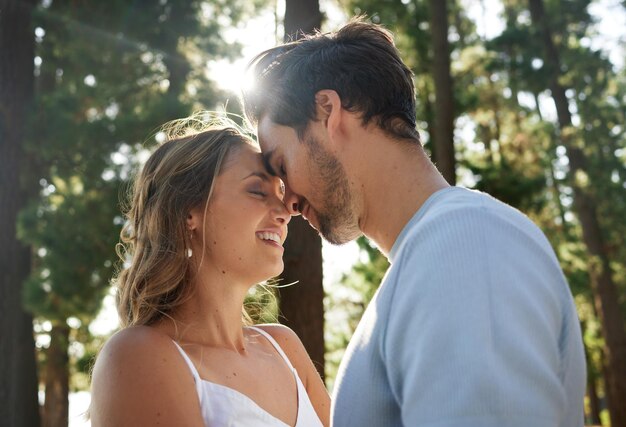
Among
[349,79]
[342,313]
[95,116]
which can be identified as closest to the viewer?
[349,79]

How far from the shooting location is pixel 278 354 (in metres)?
3.38

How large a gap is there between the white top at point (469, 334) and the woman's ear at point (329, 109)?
1.74ft

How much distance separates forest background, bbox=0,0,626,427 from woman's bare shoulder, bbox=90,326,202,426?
2697 mm

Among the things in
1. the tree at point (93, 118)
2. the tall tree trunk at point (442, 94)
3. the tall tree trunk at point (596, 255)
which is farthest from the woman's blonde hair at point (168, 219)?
the tall tree trunk at point (596, 255)

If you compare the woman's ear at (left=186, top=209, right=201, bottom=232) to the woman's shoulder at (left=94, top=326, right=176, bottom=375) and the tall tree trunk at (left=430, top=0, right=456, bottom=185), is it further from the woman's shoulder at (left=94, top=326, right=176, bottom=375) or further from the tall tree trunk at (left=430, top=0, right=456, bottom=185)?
the tall tree trunk at (left=430, top=0, right=456, bottom=185)

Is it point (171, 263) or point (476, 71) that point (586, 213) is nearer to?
point (476, 71)

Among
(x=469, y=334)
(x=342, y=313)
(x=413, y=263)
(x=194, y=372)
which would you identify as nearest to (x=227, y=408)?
(x=194, y=372)

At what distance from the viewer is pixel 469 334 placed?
1408mm

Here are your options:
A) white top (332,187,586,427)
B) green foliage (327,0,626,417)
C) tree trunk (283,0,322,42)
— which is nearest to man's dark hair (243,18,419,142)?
white top (332,187,586,427)

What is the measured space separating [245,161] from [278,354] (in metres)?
0.89

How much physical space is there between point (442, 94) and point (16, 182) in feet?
21.5

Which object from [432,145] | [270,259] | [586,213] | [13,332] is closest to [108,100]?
[13,332]

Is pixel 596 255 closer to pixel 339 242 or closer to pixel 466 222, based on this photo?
pixel 339 242

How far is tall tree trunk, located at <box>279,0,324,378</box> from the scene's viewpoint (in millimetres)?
5355
